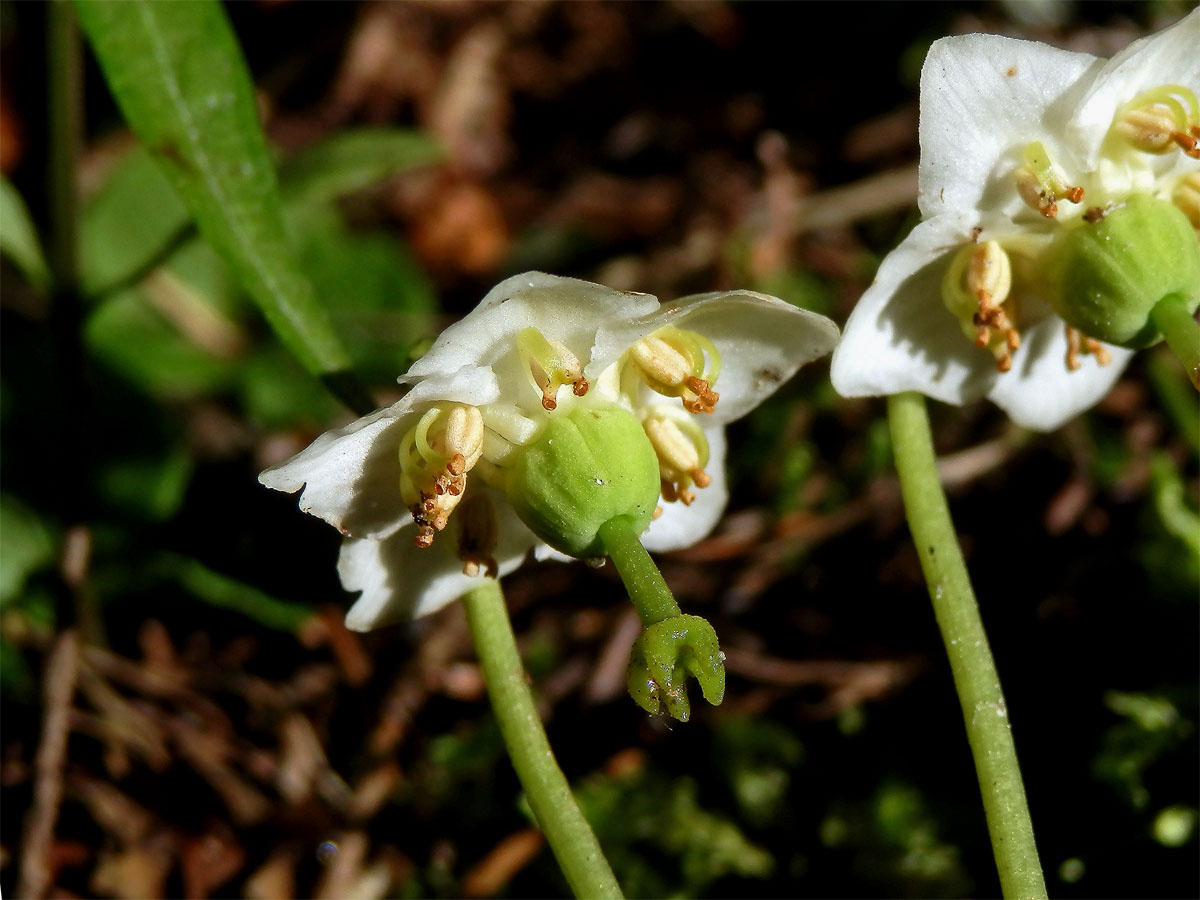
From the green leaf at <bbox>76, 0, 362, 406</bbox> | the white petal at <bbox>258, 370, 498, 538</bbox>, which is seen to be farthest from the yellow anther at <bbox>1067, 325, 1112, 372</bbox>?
the green leaf at <bbox>76, 0, 362, 406</bbox>

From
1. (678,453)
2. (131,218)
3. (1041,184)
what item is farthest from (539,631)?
(131,218)

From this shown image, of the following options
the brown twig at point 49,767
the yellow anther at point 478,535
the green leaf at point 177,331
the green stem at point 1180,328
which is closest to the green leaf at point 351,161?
the green leaf at point 177,331

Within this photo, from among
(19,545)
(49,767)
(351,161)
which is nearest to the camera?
(49,767)

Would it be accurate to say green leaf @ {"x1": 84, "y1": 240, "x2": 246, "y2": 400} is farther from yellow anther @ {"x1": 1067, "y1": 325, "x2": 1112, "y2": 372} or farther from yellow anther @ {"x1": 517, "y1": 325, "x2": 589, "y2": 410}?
yellow anther @ {"x1": 1067, "y1": 325, "x2": 1112, "y2": 372}

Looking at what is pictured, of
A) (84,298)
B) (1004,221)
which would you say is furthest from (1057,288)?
(84,298)

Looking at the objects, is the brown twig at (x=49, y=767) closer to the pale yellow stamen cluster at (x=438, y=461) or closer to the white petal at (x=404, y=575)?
the white petal at (x=404, y=575)

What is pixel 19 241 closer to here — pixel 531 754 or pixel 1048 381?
pixel 531 754
